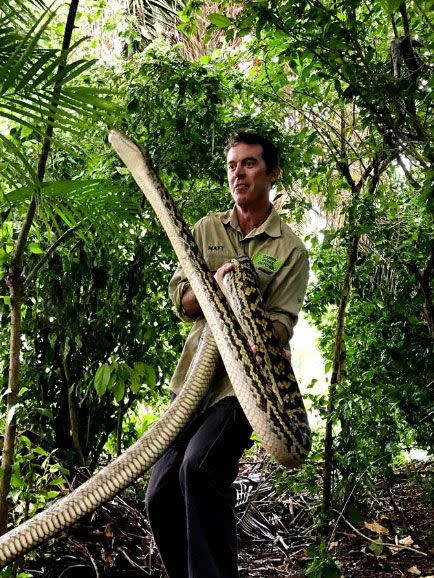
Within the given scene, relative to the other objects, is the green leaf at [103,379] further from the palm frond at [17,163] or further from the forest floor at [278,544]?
the forest floor at [278,544]

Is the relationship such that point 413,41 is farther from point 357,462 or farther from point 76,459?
point 76,459

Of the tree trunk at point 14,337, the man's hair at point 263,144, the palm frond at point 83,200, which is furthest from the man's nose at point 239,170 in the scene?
the tree trunk at point 14,337

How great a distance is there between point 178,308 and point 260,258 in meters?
0.43

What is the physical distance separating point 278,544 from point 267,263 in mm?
2327

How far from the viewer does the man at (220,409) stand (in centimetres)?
240

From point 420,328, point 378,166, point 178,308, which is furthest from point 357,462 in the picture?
point 378,166

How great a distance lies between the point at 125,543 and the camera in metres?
3.57

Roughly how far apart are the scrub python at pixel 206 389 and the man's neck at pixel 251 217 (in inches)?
16.0

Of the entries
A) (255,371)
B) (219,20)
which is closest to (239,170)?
(219,20)

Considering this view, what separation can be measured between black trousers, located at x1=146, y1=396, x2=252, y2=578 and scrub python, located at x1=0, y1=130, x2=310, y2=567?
121 mm

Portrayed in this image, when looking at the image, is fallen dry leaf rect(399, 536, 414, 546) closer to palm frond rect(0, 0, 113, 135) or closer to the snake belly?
the snake belly

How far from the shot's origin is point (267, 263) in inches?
113

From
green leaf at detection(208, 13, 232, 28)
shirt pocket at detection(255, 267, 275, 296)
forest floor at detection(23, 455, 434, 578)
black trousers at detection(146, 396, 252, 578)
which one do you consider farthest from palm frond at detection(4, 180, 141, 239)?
forest floor at detection(23, 455, 434, 578)

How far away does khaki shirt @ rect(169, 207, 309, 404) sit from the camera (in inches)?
111
